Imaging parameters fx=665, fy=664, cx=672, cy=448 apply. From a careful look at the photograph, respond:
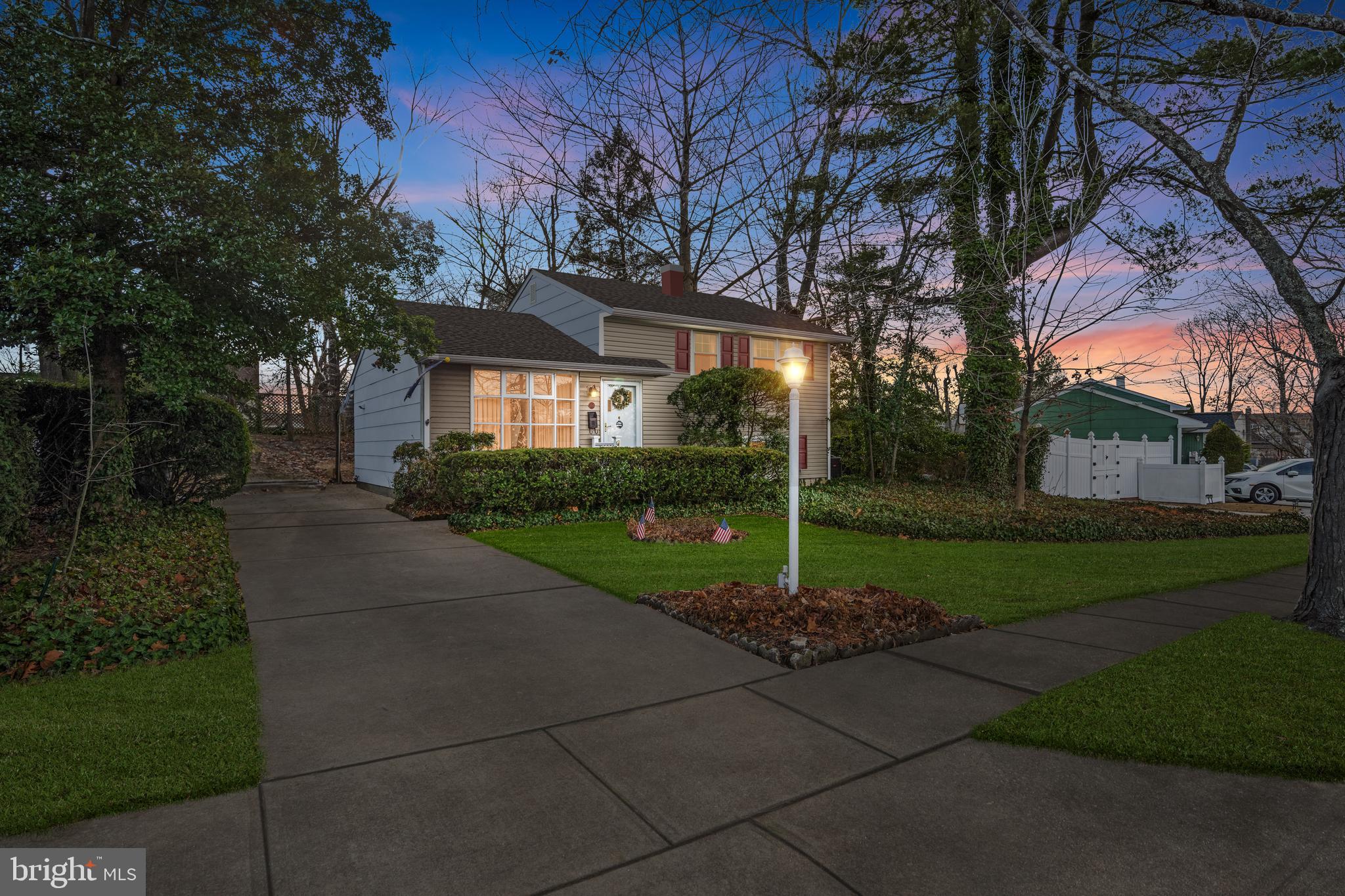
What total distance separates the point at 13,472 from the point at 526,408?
9559 mm

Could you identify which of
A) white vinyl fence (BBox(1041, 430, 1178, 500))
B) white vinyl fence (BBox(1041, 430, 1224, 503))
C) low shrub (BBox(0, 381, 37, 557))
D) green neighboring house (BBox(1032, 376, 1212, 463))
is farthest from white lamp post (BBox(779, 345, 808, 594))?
green neighboring house (BBox(1032, 376, 1212, 463))

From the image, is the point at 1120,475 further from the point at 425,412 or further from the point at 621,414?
the point at 425,412

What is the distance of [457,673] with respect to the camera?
4.00 metres

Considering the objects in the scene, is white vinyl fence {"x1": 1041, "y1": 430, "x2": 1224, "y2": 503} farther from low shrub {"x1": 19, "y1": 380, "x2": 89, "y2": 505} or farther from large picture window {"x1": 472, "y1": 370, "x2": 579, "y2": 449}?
low shrub {"x1": 19, "y1": 380, "x2": 89, "y2": 505}

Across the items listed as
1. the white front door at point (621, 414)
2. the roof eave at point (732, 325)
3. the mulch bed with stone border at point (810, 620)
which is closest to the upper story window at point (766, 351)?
the roof eave at point (732, 325)

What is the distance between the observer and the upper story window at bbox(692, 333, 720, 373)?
680 inches

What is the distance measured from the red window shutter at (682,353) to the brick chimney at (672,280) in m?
2.49

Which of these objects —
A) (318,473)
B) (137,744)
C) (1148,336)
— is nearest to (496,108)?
(137,744)

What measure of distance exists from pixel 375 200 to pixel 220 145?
3.55 m

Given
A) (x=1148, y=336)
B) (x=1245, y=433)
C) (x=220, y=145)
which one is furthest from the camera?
(x=1245, y=433)

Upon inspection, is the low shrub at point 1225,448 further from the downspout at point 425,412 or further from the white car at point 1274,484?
the downspout at point 425,412

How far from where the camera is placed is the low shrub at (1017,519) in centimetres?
1028

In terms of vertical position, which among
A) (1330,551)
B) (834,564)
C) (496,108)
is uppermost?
(496,108)

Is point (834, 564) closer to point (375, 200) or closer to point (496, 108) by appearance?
point (496, 108)
